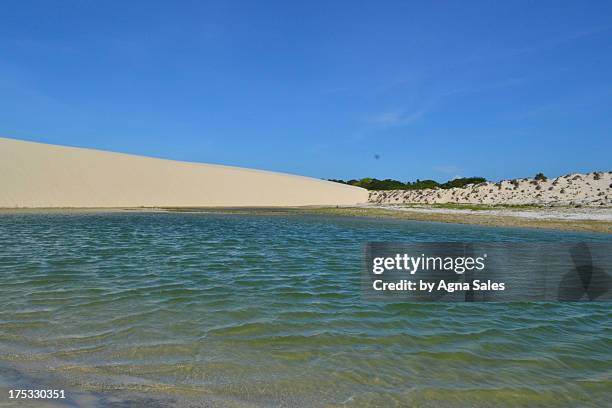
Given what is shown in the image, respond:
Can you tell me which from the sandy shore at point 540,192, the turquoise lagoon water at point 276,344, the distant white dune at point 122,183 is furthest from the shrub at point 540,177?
the turquoise lagoon water at point 276,344

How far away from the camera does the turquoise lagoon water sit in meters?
3.87

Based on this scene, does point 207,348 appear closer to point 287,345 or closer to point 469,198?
point 287,345

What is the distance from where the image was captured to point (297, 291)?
7832 millimetres

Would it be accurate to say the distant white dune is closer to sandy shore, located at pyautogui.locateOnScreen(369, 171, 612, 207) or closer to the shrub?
sandy shore, located at pyautogui.locateOnScreen(369, 171, 612, 207)

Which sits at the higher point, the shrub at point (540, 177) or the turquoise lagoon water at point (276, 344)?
the shrub at point (540, 177)

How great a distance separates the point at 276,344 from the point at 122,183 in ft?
185

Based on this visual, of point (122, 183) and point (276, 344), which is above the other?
point (122, 183)

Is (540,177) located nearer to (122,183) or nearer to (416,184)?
(416,184)

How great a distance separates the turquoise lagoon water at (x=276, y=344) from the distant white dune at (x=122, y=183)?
134 feet

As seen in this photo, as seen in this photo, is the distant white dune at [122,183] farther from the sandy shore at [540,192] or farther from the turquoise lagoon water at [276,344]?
the turquoise lagoon water at [276,344]

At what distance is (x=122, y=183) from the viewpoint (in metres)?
55.9

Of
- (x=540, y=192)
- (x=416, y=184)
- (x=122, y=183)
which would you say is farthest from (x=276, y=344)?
(x=416, y=184)

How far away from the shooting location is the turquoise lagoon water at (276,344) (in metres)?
3.87

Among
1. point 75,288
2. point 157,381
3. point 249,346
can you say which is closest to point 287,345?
point 249,346
